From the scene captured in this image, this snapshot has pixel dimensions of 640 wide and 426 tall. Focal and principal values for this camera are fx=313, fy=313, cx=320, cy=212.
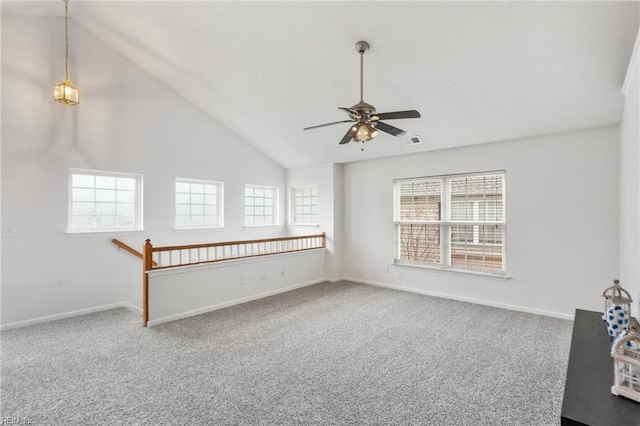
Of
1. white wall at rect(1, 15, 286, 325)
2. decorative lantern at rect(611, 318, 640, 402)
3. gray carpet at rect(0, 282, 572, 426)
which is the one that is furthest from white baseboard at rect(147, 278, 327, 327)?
decorative lantern at rect(611, 318, 640, 402)

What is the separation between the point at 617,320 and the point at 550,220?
2.84m

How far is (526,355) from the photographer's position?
313 centimetres

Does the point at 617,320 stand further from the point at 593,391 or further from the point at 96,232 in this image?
the point at 96,232

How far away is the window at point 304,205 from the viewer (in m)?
6.95

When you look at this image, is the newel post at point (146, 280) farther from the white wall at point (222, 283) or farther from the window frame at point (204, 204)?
the window frame at point (204, 204)

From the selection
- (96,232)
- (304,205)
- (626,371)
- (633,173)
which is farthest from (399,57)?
(96,232)

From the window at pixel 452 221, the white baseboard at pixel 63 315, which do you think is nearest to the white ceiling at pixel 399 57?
the window at pixel 452 221

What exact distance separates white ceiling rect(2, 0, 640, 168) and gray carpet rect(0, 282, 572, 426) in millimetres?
2689

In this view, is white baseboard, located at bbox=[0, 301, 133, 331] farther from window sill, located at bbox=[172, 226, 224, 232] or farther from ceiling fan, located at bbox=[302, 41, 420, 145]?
ceiling fan, located at bbox=[302, 41, 420, 145]

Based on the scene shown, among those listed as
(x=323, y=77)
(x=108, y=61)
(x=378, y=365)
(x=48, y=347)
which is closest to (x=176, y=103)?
(x=108, y=61)

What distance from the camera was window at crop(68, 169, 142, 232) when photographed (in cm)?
452

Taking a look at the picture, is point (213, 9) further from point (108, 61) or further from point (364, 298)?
point (364, 298)

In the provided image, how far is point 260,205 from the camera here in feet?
22.8

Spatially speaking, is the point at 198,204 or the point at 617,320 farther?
the point at 198,204
